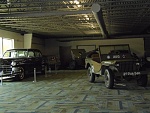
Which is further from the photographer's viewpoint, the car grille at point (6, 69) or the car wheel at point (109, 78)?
the car grille at point (6, 69)

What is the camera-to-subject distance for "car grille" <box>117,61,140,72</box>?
26.1 feet

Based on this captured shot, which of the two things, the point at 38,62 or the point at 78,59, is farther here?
the point at 78,59

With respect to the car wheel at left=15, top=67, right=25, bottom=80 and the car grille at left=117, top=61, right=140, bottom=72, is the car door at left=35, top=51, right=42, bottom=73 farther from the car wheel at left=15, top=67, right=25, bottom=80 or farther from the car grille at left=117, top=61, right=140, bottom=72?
the car grille at left=117, top=61, right=140, bottom=72

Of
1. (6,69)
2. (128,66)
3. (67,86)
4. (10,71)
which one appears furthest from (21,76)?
(128,66)

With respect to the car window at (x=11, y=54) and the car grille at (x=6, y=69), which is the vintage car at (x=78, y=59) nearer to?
the car window at (x=11, y=54)

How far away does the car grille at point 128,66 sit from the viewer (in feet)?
26.1

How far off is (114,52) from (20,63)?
16.9 feet

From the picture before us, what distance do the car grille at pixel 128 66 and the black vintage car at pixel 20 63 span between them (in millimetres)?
5685

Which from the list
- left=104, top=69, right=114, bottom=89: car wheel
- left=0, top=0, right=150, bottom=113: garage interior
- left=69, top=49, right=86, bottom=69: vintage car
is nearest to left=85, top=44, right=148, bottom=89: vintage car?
left=104, top=69, right=114, bottom=89: car wheel

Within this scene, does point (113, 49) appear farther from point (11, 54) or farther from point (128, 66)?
point (11, 54)

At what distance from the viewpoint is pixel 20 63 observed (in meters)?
11.5

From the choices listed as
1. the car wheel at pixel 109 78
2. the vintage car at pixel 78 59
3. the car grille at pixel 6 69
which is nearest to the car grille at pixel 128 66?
the car wheel at pixel 109 78

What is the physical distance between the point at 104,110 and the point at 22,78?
756 centimetres

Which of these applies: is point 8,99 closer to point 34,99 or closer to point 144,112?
point 34,99
